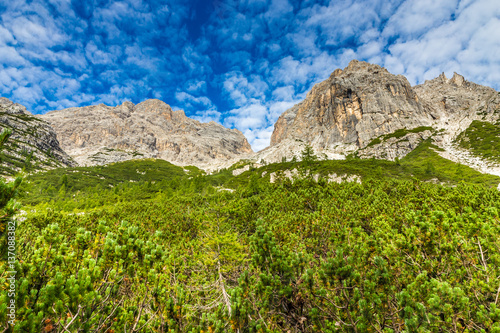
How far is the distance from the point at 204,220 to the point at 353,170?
5556 cm

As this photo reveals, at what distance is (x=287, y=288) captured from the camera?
5.22 m

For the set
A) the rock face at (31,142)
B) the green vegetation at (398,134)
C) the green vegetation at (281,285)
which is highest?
the rock face at (31,142)

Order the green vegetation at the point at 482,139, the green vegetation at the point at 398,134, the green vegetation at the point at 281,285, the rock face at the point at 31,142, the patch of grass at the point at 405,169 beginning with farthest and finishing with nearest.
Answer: the green vegetation at the point at 398,134 < the rock face at the point at 31,142 < the green vegetation at the point at 482,139 < the patch of grass at the point at 405,169 < the green vegetation at the point at 281,285

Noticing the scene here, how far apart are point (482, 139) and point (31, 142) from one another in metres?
279

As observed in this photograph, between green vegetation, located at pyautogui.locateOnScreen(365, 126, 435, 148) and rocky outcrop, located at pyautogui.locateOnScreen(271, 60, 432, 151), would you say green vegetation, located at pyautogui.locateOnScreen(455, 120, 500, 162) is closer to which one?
green vegetation, located at pyautogui.locateOnScreen(365, 126, 435, 148)

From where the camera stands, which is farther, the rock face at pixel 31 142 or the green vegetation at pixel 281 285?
the rock face at pixel 31 142

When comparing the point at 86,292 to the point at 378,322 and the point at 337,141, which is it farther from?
the point at 337,141

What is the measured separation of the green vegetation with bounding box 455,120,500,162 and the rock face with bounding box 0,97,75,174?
22272cm

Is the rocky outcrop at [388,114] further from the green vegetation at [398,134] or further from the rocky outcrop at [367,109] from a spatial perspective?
the green vegetation at [398,134]

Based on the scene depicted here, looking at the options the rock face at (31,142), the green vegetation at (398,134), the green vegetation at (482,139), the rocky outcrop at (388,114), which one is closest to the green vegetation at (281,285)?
the green vegetation at (482,139)

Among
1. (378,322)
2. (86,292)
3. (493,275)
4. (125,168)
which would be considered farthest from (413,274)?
(125,168)

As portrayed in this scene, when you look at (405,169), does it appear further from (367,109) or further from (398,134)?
(367,109)

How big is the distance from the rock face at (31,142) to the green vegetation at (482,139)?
223 meters

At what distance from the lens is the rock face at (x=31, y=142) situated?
125125 mm
